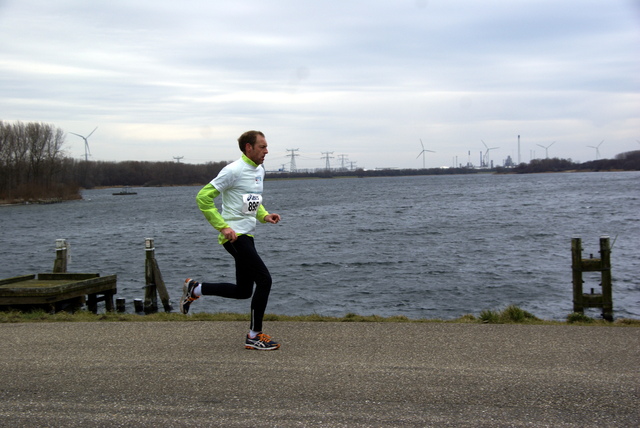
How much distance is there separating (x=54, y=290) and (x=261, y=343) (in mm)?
6312

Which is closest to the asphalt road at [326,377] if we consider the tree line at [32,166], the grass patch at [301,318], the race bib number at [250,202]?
the grass patch at [301,318]

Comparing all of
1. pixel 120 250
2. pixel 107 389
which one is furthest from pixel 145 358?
pixel 120 250

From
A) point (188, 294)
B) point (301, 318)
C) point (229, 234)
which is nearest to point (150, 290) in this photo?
point (301, 318)

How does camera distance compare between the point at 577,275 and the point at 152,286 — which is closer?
the point at 577,275

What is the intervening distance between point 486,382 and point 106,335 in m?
3.84

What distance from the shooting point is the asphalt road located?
4.17m

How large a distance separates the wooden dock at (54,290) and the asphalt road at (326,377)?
414cm

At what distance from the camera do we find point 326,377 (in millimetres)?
4938

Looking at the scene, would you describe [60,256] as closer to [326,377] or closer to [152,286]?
[152,286]

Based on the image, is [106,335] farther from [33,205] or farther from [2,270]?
[33,205]

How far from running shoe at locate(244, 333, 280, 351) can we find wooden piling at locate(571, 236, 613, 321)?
6862 mm

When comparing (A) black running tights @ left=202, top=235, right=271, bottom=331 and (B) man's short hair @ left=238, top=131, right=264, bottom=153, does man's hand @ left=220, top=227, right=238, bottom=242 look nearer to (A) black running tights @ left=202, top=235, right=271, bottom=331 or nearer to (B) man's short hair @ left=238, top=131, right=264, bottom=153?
(A) black running tights @ left=202, top=235, right=271, bottom=331

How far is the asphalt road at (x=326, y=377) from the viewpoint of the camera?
4.17 m

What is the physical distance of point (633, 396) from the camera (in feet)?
14.6
